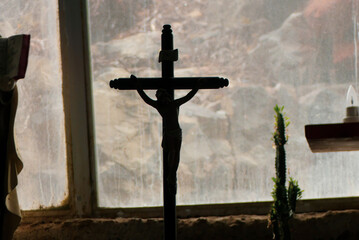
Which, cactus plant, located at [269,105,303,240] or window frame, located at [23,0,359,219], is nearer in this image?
cactus plant, located at [269,105,303,240]

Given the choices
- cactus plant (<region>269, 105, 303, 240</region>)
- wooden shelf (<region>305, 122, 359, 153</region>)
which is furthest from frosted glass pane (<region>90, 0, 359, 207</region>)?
wooden shelf (<region>305, 122, 359, 153</region>)

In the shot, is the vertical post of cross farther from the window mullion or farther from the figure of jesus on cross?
the window mullion

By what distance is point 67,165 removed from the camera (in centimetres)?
228

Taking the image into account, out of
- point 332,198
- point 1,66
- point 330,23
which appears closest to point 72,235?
point 1,66

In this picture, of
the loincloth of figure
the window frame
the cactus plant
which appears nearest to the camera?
the loincloth of figure

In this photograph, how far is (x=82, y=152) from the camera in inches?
88.7

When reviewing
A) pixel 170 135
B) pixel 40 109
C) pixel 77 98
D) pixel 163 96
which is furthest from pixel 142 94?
pixel 40 109

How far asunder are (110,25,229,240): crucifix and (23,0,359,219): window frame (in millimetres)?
662

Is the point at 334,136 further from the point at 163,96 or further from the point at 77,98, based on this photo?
the point at 77,98

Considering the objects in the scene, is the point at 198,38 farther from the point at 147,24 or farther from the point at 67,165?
the point at 67,165

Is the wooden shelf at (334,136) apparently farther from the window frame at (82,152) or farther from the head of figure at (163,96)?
the window frame at (82,152)

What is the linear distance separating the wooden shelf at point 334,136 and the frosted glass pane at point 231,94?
2.11 feet

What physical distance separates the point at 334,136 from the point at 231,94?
776mm

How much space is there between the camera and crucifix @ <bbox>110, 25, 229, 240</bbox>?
1563mm
